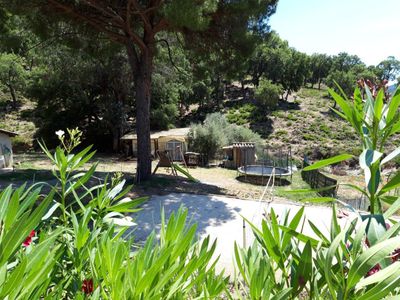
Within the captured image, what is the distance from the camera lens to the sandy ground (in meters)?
5.16

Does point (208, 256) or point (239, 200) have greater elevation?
point (208, 256)

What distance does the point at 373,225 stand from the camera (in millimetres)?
690

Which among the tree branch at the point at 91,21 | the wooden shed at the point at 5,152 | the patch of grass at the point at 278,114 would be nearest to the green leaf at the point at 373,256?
the tree branch at the point at 91,21

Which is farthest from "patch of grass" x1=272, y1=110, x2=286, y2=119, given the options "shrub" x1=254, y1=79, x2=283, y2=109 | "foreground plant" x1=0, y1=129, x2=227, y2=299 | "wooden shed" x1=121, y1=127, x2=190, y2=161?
"foreground plant" x1=0, y1=129, x2=227, y2=299

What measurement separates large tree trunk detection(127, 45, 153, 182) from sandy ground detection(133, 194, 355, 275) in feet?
6.78

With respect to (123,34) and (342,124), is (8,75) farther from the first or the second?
(342,124)

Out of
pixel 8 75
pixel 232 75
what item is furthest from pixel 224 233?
pixel 8 75

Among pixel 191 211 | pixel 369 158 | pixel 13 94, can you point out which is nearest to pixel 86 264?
pixel 369 158

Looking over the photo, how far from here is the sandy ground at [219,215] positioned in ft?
16.9

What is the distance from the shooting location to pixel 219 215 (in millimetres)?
6617

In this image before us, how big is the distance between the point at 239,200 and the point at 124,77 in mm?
16075

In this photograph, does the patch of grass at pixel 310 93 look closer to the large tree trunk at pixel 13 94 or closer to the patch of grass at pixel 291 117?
the patch of grass at pixel 291 117

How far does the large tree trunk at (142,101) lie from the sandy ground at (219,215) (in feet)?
6.78

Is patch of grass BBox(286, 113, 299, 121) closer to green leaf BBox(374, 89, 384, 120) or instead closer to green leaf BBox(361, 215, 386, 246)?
green leaf BBox(374, 89, 384, 120)
